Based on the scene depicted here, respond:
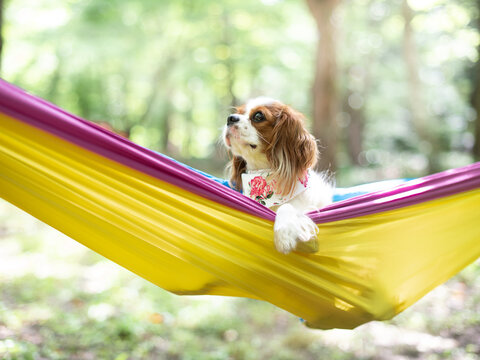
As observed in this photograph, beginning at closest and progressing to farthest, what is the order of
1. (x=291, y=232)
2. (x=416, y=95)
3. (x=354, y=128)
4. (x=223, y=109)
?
(x=291, y=232), (x=416, y=95), (x=223, y=109), (x=354, y=128)

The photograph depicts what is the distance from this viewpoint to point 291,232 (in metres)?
1.44

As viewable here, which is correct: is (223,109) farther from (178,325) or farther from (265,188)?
(265,188)

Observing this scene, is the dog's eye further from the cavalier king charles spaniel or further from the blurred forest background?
the blurred forest background

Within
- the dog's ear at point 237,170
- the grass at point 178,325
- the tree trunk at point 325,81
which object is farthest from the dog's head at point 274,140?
the tree trunk at point 325,81

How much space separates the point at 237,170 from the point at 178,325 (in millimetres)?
1687

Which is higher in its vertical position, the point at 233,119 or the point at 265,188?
the point at 233,119

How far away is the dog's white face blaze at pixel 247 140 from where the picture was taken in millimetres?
1812

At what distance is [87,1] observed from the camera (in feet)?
26.0

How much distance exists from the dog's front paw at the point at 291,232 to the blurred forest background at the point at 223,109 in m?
0.89

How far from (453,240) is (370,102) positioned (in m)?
12.5

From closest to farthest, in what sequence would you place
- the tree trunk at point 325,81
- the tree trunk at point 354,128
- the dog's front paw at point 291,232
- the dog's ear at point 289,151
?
the dog's front paw at point 291,232, the dog's ear at point 289,151, the tree trunk at point 325,81, the tree trunk at point 354,128

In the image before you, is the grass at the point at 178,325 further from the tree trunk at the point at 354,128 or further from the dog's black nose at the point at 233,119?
the tree trunk at the point at 354,128

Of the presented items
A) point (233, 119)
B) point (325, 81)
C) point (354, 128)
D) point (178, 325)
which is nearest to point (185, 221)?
point (233, 119)

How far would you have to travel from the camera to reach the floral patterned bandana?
1.77 m
